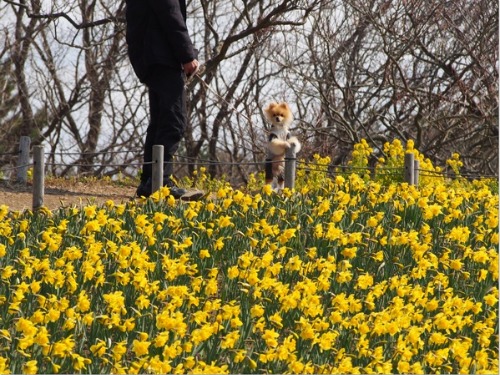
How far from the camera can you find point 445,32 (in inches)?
499

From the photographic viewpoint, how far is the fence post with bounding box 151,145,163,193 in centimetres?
816

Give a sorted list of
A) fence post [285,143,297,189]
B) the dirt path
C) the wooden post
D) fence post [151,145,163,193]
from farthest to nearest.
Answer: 1. the wooden post
2. the dirt path
3. fence post [285,143,297,189]
4. fence post [151,145,163,193]

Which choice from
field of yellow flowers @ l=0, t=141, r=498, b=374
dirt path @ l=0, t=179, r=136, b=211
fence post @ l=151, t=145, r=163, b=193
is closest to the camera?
field of yellow flowers @ l=0, t=141, r=498, b=374

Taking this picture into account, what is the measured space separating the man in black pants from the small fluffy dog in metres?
0.84

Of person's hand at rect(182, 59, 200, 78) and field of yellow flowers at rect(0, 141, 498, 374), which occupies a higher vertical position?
person's hand at rect(182, 59, 200, 78)

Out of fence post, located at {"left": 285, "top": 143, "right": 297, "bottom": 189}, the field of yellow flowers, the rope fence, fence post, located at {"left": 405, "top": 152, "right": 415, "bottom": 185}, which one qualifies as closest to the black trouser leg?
the rope fence

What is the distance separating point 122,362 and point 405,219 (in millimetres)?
3602

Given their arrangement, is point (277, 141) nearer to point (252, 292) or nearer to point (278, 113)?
point (278, 113)

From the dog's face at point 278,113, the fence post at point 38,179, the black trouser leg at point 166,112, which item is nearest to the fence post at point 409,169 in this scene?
the dog's face at point 278,113

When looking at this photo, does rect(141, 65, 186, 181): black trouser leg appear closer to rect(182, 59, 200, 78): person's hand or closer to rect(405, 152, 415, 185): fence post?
rect(182, 59, 200, 78): person's hand

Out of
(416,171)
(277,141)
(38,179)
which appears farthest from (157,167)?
(416,171)

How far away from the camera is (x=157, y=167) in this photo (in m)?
8.20

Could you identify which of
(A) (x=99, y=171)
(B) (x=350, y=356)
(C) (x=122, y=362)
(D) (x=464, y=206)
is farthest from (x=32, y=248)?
(A) (x=99, y=171)

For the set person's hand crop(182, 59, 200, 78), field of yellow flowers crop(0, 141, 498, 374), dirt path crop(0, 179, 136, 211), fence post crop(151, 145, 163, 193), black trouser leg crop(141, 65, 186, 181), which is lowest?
field of yellow flowers crop(0, 141, 498, 374)
